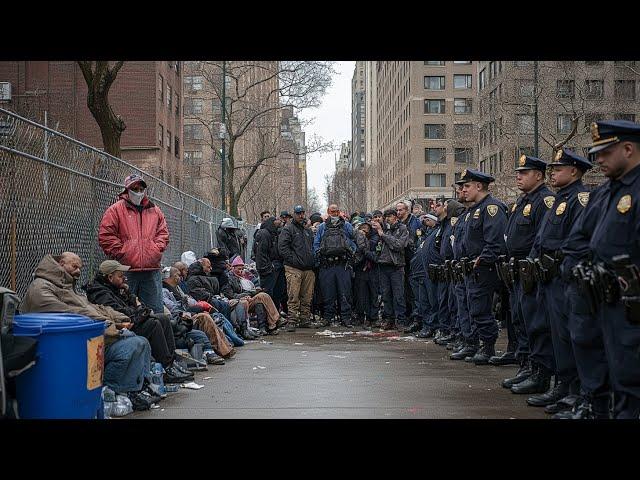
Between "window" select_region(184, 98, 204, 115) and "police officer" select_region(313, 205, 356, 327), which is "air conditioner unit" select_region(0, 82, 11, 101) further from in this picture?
"police officer" select_region(313, 205, 356, 327)

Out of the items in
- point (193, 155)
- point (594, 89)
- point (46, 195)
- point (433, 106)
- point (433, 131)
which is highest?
point (433, 106)

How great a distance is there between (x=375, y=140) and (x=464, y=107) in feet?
177

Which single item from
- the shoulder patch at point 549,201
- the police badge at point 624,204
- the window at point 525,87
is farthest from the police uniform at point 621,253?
the window at point 525,87

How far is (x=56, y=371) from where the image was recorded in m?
5.39

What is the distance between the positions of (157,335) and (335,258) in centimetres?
717

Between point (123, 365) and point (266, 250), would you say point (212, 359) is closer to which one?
point (123, 365)

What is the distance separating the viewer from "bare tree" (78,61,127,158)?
53.3ft

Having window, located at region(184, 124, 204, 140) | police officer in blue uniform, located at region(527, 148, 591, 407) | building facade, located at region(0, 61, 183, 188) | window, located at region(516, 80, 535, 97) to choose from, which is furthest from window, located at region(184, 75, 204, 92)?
police officer in blue uniform, located at region(527, 148, 591, 407)

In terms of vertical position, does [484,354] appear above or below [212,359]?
above

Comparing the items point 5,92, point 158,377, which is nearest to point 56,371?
point 158,377

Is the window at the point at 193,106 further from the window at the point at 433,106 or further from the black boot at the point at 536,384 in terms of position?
the black boot at the point at 536,384

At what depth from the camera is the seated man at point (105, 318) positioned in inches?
257
